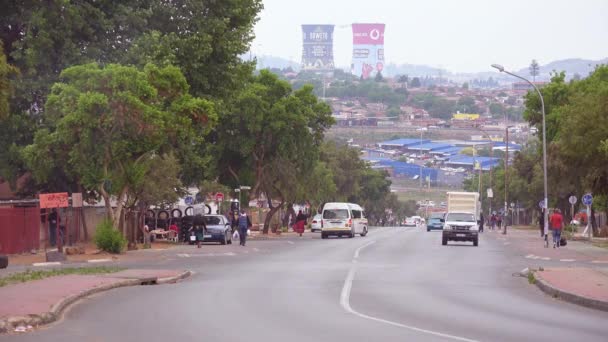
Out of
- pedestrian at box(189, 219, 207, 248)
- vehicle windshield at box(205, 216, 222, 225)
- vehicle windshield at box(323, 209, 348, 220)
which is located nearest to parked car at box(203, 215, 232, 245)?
vehicle windshield at box(205, 216, 222, 225)

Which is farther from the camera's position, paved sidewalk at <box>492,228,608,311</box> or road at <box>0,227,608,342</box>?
paved sidewalk at <box>492,228,608,311</box>

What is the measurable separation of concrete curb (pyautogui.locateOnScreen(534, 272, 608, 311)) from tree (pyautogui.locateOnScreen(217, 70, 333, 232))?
41.1 metres

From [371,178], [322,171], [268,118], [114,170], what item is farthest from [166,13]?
[371,178]

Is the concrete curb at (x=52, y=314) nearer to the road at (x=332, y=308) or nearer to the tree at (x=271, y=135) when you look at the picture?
the road at (x=332, y=308)

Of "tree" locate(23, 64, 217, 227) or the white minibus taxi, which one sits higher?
"tree" locate(23, 64, 217, 227)

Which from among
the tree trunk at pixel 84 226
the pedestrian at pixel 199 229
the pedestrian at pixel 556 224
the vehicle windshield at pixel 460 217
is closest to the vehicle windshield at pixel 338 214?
the vehicle windshield at pixel 460 217

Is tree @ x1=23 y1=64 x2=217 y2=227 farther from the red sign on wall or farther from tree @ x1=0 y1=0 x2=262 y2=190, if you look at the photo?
the red sign on wall

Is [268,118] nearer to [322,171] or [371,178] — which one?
[322,171]

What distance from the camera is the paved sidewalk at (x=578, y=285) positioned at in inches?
940

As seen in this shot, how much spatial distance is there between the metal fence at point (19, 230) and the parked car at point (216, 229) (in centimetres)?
1232

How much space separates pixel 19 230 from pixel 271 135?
97.6ft

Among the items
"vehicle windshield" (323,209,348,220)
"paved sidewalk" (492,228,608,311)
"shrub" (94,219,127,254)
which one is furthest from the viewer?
"vehicle windshield" (323,209,348,220)

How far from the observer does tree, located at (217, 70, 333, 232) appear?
6994 centimetres

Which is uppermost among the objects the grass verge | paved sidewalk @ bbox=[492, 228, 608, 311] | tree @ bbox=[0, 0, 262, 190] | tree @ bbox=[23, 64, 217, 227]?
tree @ bbox=[0, 0, 262, 190]
